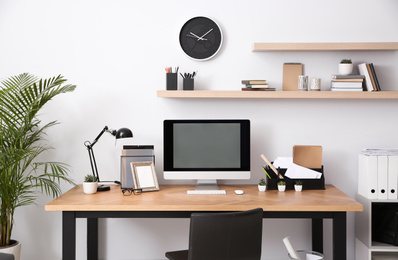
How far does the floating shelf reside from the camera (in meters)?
3.07

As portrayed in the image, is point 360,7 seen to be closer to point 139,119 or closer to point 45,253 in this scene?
point 139,119

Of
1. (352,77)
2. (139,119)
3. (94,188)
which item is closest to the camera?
(94,188)

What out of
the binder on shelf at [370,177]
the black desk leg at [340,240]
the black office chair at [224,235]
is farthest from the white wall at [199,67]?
the black office chair at [224,235]

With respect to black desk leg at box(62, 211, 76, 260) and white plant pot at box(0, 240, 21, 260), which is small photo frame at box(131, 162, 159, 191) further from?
white plant pot at box(0, 240, 21, 260)

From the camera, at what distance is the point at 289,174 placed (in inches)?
121

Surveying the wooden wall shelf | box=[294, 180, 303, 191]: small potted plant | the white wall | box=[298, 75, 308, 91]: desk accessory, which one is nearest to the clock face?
the white wall

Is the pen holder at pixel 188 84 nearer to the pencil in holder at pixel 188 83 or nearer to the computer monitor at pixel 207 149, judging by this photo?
the pencil in holder at pixel 188 83

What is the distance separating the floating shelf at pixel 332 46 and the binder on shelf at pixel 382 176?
78 centimetres

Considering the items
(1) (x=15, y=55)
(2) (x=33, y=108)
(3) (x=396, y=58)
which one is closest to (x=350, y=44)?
(3) (x=396, y=58)

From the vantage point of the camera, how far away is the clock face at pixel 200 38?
3250 mm

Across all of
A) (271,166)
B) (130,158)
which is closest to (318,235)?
(271,166)

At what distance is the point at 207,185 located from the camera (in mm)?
3131

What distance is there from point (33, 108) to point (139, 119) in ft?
2.53

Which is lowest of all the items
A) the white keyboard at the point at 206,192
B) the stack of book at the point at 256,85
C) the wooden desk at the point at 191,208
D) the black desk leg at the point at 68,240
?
the black desk leg at the point at 68,240
